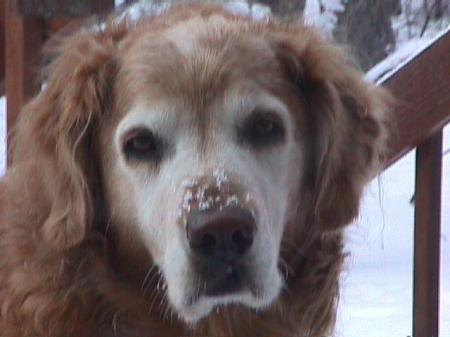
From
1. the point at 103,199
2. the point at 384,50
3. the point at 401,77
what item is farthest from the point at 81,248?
the point at 384,50

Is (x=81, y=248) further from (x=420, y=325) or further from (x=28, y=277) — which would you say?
(x=420, y=325)

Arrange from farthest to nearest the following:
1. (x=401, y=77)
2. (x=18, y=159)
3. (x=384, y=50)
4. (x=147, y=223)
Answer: (x=384, y=50) < (x=401, y=77) < (x=18, y=159) < (x=147, y=223)

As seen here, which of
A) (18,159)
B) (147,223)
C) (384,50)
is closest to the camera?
(147,223)

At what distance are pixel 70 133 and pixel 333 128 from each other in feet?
2.22

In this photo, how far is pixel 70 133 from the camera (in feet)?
10.5

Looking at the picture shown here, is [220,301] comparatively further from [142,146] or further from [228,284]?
[142,146]

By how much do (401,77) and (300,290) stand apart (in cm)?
94

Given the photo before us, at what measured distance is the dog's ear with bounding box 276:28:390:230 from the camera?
329 cm

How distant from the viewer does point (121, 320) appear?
3242 millimetres

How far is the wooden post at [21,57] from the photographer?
4086 millimetres

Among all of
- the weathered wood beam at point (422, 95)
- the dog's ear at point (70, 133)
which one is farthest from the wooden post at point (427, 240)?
the dog's ear at point (70, 133)

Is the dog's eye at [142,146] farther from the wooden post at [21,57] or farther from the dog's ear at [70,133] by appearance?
the wooden post at [21,57]

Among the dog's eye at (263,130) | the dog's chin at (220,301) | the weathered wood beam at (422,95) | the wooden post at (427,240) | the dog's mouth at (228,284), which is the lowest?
the wooden post at (427,240)

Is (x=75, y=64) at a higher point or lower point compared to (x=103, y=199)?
higher
